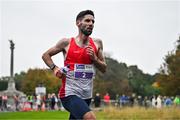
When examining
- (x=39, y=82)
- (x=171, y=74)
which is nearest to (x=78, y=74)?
(x=171, y=74)

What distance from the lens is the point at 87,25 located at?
7934mm

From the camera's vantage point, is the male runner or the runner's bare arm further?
the runner's bare arm

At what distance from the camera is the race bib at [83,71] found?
783cm

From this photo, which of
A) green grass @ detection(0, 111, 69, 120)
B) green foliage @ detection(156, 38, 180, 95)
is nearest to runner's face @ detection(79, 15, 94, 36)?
green grass @ detection(0, 111, 69, 120)

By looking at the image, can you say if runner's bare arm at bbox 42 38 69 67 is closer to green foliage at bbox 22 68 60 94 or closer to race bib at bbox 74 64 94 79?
race bib at bbox 74 64 94 79

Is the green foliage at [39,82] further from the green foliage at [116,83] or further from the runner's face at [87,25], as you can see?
the runner's face at [87,25]

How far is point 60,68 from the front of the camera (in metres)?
7.87

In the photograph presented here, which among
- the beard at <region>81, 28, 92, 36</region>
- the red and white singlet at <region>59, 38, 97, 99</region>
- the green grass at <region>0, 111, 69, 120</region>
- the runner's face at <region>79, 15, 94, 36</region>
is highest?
the runner's face at <region>79, 15, 94, 36</region>

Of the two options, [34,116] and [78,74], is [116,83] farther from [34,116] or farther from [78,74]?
[78,74]

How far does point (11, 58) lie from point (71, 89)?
2371 inches

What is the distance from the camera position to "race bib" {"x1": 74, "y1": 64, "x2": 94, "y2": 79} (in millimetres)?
7828

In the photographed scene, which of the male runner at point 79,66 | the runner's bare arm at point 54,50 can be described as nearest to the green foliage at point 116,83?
the runner's bare arm at point 54,50

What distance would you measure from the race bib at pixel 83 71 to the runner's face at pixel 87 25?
49 cm

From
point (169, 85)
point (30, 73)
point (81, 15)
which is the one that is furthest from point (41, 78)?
point (81, 15)
